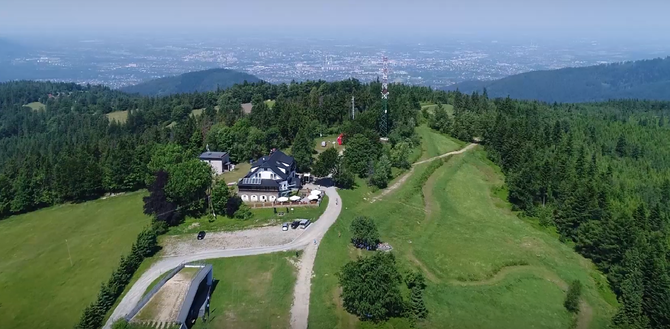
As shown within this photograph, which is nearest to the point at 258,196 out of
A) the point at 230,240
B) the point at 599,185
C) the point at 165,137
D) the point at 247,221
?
the point at 247,221

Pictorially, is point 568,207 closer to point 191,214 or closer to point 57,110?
point 191,214

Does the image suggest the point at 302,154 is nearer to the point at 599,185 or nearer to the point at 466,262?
the point at 466,262

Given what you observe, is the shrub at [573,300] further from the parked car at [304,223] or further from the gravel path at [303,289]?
the parked car at [304,223]

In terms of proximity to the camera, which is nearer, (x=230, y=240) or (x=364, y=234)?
(x=364, y=234)

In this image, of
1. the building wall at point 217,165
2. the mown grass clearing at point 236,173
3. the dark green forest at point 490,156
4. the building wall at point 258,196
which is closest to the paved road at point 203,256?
the building wall at point 258,196

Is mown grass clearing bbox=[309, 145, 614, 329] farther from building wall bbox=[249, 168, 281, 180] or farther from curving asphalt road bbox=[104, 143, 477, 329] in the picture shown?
building wall bbox=[249, 168, 281, 180]

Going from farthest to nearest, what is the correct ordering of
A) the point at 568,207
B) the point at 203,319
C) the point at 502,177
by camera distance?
the point at 502,177 < the point at 568,207 < the point at 203,319

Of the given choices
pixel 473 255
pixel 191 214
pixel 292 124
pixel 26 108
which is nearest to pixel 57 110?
pixel 26 108
